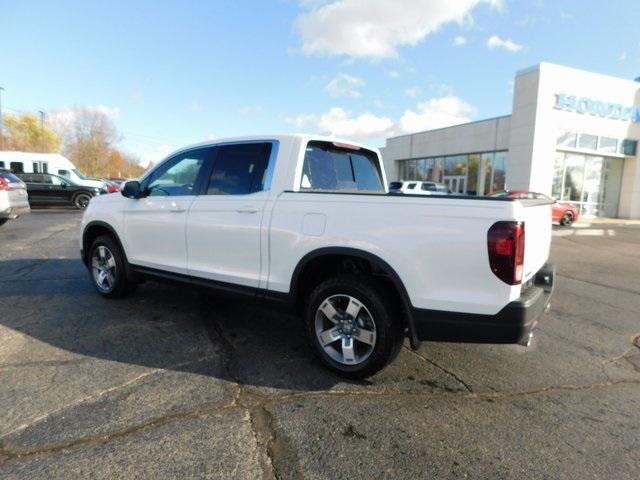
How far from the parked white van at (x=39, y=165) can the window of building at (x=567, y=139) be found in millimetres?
23869

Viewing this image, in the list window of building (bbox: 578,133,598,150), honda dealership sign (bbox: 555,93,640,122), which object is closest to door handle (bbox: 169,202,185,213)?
honda dealership sign (bbox: 555,93,640,122)

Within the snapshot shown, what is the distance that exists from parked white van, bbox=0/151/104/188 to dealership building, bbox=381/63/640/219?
2164 centimetres

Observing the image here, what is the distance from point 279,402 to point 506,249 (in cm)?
182

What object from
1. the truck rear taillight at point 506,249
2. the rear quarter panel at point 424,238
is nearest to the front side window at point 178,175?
the rear quarter panel at point 424,238

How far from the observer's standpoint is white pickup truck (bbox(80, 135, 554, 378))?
272cm

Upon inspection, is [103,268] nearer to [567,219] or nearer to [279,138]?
[279,138]

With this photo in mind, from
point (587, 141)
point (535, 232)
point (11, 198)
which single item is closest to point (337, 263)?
point (535, 232)

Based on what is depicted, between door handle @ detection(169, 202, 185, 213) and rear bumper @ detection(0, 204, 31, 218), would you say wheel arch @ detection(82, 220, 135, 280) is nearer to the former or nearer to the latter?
door handle @ detection(169, 202, 185, 213)

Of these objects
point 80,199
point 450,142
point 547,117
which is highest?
point 547,117

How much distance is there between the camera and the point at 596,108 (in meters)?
23.6

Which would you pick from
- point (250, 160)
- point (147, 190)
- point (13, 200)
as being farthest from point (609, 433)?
point (13, 200)

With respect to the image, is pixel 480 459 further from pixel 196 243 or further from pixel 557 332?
pixel 196 243

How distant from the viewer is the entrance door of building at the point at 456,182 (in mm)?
28422

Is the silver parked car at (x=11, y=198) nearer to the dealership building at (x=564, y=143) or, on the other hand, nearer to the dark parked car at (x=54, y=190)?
the dark parked car at (x=54, y=190)
